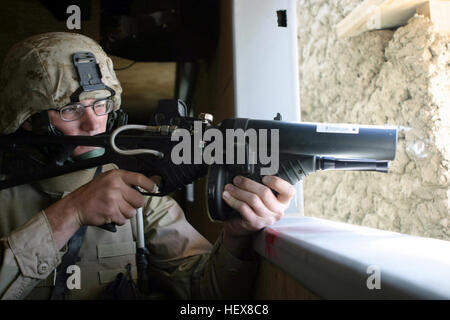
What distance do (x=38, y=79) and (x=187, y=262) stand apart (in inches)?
25.8

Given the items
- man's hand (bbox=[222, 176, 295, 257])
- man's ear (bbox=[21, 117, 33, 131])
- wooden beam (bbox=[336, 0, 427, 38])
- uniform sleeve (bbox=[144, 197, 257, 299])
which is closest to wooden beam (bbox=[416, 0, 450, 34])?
wooden beam (bbox=[336, 0, 427, 38])

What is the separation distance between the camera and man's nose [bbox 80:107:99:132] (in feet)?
3.26

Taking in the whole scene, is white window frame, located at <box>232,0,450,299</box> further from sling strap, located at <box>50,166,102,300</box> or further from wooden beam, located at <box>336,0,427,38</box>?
wooden beam, located at <box>336,0,427,38</box>

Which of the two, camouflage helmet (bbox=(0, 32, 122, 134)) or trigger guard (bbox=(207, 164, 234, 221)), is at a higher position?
camouflage helmet (bbox=(0, 32, 122, 134))

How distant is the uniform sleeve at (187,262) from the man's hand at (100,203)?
27 cm

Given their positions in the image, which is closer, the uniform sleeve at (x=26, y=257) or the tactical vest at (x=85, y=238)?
the uniform sleeve at (x=26, y=257)

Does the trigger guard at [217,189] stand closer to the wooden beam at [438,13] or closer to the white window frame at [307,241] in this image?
the white window frame at [307,241]

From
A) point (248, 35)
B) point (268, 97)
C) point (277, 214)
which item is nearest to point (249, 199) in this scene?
point (277, 214)

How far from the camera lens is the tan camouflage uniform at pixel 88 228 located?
96 centimetres

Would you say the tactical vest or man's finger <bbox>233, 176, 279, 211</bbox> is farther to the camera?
the tactical vest
